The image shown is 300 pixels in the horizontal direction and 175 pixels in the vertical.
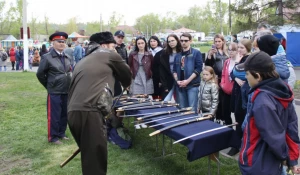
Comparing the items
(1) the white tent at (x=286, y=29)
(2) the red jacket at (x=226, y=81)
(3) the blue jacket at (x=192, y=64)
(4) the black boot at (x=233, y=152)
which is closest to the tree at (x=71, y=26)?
(1) the white tent at (x=286, y=29)

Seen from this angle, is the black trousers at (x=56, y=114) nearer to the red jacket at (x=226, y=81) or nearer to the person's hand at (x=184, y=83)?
the person's hand at (x=184, y=83)

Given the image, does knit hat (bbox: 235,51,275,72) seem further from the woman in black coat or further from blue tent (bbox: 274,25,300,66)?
blue tent (bbox: 274,25,300,66)

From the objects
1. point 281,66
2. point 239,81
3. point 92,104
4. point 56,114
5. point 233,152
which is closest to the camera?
point 92,104

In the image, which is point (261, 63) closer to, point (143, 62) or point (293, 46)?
point (143, 62)

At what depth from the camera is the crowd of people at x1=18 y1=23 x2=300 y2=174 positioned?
251 centimetres

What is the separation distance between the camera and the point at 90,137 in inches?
115

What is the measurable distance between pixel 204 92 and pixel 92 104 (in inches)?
98.7

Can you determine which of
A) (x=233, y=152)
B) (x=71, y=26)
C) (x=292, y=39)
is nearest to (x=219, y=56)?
(x=233, y=152)

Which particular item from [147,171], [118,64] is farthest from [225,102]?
[118,64]

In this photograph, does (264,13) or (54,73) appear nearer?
(54,73)

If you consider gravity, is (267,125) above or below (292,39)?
below

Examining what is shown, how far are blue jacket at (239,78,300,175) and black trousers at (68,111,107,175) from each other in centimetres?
122

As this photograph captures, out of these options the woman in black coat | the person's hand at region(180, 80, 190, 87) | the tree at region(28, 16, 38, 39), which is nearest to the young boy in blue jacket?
the person's hand at region(180, 80, 190, 87)

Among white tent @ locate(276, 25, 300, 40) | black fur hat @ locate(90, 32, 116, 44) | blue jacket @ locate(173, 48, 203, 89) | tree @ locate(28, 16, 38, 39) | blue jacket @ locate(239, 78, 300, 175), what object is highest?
tree @ locate(28, 16, 38, 39)
